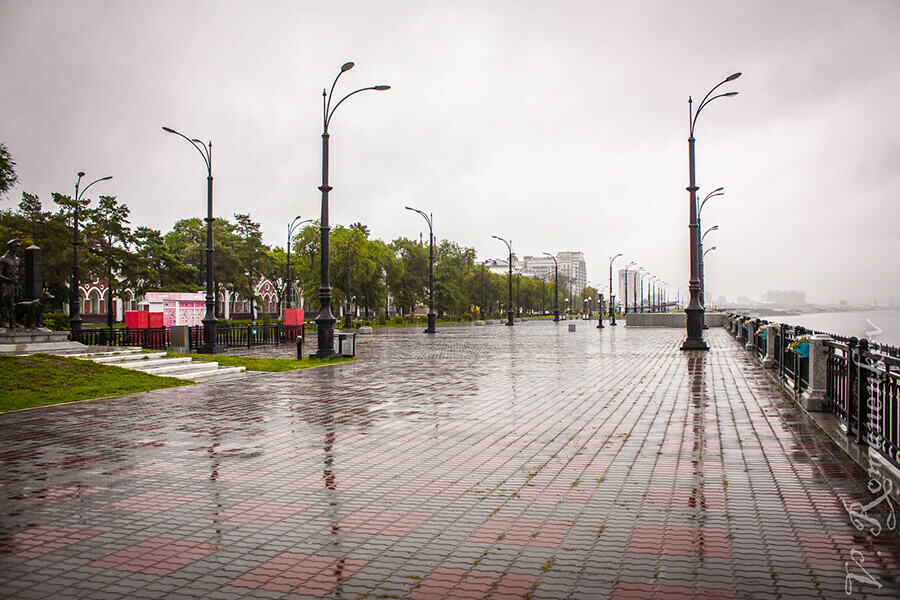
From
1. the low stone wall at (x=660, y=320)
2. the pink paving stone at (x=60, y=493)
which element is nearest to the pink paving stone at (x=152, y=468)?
the pink paving stone at (x=60, y=493)

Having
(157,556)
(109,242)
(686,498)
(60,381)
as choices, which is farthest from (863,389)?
(109,242)

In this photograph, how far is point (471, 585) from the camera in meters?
3.79

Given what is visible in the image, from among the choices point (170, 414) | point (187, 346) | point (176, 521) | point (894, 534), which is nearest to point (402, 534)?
point (176, 521)

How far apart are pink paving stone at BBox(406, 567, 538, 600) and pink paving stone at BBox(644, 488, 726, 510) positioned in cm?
191

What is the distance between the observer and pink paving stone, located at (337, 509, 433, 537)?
4754 millimetres

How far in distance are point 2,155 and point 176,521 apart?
79.5 ft

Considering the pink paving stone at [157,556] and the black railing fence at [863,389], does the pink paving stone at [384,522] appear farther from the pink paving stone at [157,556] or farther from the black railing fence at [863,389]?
the black railing fence at [863,389]

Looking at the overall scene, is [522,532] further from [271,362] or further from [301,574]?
[271,362]

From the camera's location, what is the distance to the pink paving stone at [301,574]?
3.79m

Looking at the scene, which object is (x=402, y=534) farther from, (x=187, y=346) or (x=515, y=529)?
(x=187, y=346)

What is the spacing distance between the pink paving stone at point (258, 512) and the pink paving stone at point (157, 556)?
0.54 metres

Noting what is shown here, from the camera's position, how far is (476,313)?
89.8 metres

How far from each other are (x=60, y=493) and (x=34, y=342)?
41.6ft

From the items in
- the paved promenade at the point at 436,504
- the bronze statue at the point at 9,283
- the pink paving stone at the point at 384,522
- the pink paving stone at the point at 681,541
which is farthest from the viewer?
the bronze statue at the point at 9,283
